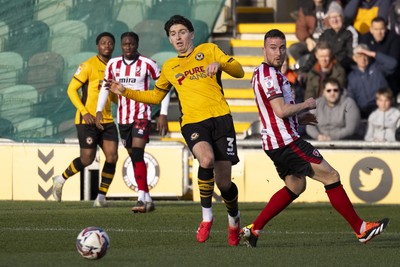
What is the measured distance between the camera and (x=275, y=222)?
12.6 metres

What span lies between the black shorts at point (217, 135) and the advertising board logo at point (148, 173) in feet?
21.2

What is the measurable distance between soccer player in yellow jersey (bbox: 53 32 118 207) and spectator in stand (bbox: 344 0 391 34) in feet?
19.0

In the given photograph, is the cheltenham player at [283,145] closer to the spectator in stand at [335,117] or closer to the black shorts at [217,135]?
the black shorts at [217,135]

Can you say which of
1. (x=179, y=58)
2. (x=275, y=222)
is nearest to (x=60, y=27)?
(x=275, y=222)

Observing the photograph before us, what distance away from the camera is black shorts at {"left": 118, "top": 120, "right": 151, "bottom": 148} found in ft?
46.8

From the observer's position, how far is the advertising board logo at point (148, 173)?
55.1 feet

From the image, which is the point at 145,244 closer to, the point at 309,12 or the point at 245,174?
the point at 245,174

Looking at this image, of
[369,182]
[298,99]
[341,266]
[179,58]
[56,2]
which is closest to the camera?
[341,266]

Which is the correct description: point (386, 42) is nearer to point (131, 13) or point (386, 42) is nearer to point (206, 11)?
point (206, 11)

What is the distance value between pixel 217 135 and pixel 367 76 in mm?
8133

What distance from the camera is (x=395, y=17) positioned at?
19.1 meters

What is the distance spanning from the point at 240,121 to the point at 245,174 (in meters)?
2.66

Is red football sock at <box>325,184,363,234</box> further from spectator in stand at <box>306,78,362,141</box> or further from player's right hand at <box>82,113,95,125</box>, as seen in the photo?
spectator in stand at <box>306,78,362,141</box>

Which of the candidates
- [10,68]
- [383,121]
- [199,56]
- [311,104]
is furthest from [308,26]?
[311,104]
